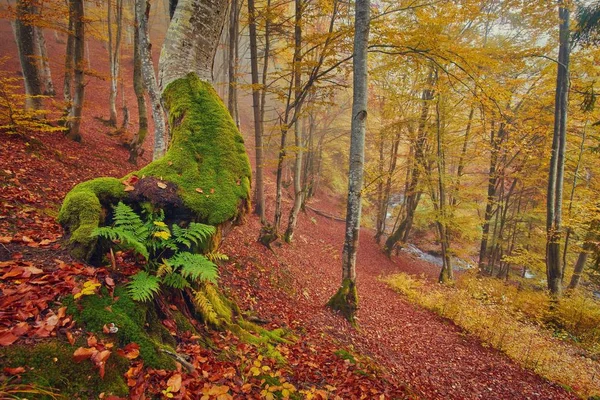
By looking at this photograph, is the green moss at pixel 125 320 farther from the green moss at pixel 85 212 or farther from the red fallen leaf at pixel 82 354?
the green moss at pixel 85 212

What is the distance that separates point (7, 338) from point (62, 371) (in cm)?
37

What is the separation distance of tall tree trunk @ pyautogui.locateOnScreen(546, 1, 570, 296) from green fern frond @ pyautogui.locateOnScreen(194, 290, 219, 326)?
12.6 meters

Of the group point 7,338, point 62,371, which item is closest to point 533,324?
point 62,371

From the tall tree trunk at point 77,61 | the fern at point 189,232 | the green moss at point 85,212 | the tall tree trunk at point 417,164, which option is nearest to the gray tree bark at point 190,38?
the green moss at point 85,212

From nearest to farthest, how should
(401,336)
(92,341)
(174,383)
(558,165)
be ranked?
(92,341) → (174,383) → (401,336) → (558,165)

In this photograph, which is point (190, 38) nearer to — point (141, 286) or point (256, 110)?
point (141, 286)

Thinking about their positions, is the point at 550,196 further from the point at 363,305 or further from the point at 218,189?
the point at 218,189

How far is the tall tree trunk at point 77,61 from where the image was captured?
26.3 feet

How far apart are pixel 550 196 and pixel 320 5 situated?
11.0m

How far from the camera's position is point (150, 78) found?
638 centimetres

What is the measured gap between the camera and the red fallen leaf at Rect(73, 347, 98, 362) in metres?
1.79

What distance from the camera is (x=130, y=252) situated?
2730mm

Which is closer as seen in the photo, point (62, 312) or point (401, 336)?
point (62, 312)

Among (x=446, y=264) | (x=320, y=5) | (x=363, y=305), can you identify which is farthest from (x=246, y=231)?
(x=446, y=264)
